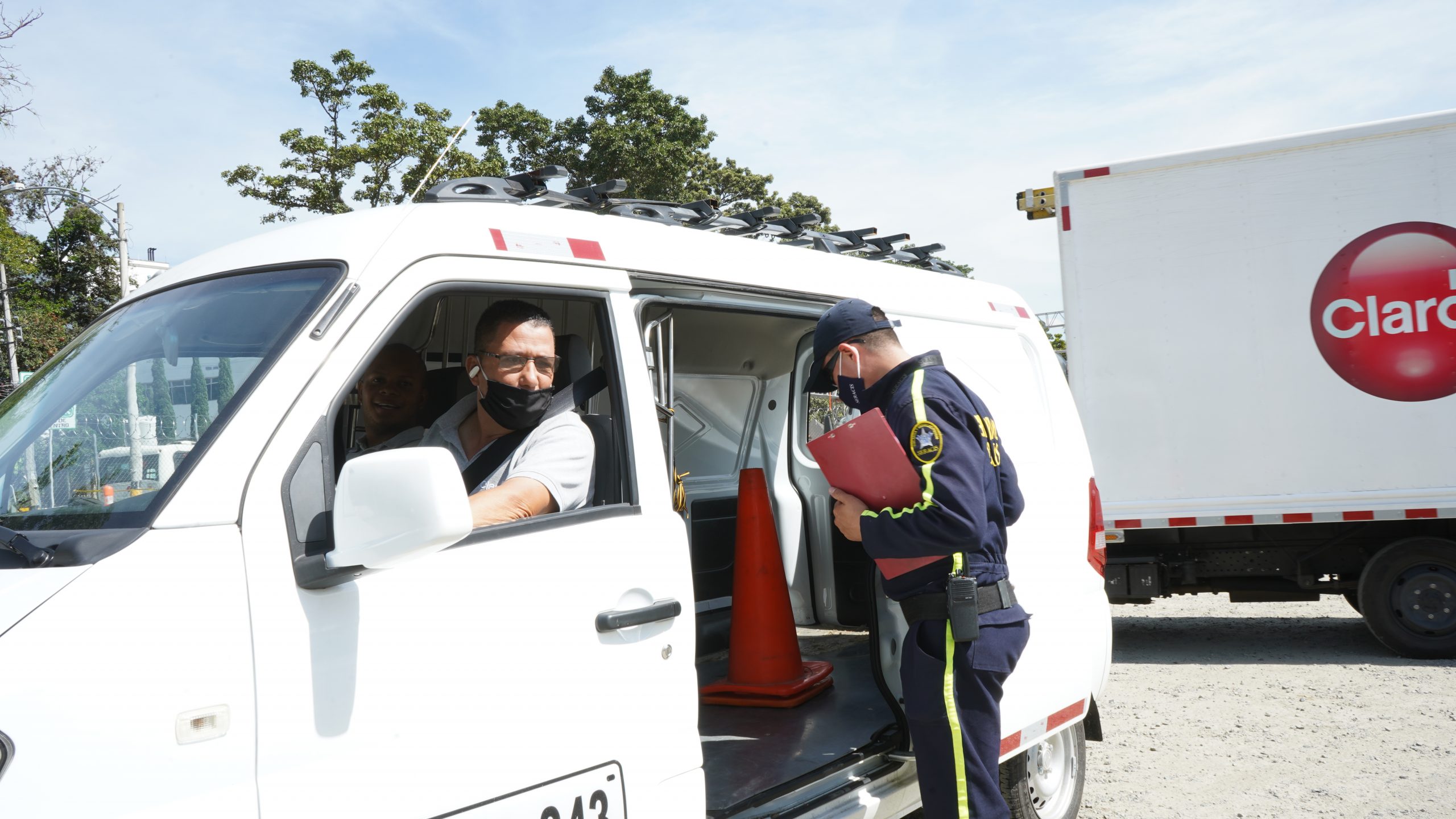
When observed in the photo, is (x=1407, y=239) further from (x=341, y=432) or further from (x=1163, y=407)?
(x=341, y=432)

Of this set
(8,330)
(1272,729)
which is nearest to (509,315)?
(1272,729)

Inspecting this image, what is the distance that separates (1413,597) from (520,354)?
7686mm

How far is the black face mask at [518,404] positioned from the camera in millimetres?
2807

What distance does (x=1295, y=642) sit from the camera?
8.87 metres

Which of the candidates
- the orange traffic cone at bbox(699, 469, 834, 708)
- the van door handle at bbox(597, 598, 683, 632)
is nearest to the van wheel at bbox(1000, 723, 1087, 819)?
the orange traffic cone at bbox(699, 469, 834, 708)

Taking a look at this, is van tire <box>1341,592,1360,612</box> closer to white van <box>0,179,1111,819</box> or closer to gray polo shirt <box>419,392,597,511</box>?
white van <box>0,179,1111,819</box>

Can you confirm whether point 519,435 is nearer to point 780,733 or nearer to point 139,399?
point 139,399

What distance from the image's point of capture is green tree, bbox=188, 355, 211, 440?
81.7 inches

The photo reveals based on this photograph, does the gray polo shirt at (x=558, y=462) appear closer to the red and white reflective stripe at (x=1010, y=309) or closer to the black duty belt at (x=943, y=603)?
the black duty belt at (x=943, y=603)

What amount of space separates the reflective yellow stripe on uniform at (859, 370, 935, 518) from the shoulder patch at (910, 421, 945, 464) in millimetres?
15

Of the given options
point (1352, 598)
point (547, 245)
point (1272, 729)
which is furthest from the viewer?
point (1352, 598)

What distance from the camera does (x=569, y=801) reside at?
2.35 m

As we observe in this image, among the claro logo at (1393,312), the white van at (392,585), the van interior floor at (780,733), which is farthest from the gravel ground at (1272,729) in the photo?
the claro logo at (1393,312)

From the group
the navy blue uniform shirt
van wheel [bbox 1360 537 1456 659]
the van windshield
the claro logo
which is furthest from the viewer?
van wheel [bbox 1360 537 1456 659]
